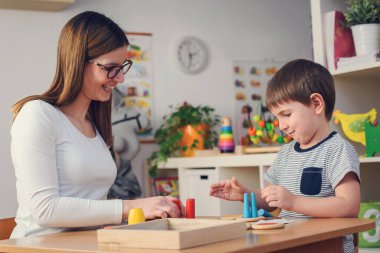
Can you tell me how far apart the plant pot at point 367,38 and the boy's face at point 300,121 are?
37.7 inches

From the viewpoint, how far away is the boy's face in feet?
6.51

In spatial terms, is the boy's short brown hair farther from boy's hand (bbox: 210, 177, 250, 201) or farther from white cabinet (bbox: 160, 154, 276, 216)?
white cabinet (bbox: 160, 154, 276, 216)

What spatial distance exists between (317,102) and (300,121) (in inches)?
3.1

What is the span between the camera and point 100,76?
2068mm

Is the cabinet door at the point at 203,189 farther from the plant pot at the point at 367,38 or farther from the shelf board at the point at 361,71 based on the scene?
the plant pot at the point at 367,38

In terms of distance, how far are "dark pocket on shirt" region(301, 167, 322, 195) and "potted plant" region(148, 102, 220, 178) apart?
7.44 feet

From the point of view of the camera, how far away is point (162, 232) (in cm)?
129

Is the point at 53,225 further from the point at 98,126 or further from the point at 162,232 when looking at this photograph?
the point at 162,232

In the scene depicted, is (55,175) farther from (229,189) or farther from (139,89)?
(139,89)

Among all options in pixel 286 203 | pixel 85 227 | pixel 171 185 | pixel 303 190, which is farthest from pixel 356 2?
pixel 171 185

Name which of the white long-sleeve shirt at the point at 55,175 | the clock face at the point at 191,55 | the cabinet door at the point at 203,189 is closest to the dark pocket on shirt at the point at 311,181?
the white long-sleeve shirt at the point at 55,175

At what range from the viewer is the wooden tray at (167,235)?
1287 mm

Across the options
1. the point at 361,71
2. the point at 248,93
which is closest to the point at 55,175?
the point at 361,71

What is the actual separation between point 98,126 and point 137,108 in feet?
7.61
